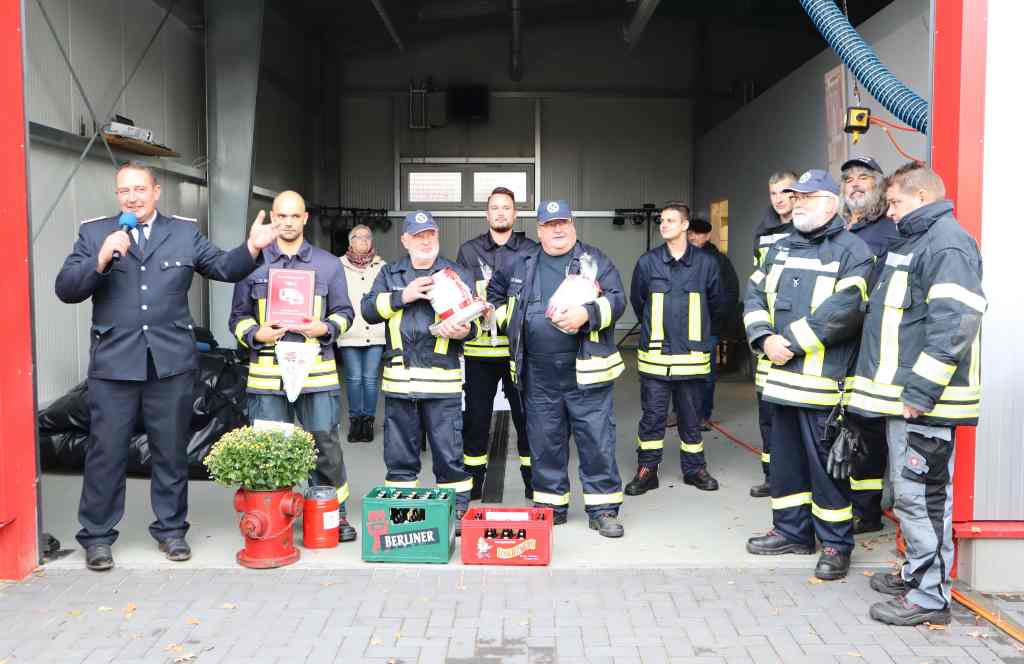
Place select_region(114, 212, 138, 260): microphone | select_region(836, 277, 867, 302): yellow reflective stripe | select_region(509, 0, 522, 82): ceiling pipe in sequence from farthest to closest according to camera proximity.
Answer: select_region(509, 0, 522, 82): ceiling pipe
select_region(114, 212, 138, 260): microphone
select_region(836, 277, 867, 302): yellow reflective stripe

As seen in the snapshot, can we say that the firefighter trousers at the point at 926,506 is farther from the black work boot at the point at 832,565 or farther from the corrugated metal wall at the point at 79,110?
the corrugated metal wall at the point at 79,110

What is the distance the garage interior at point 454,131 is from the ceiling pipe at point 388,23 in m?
0.09

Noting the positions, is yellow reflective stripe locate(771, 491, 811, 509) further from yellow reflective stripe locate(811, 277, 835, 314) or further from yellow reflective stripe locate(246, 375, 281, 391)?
yellow reflective stripe locate(246, 375, 281, 391)

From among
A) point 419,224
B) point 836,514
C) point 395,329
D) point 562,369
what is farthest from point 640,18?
point 836,514

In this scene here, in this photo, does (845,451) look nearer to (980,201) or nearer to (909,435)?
(909,435)

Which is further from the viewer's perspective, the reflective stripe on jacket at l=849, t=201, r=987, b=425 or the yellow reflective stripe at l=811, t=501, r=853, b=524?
the yellow reflective stripe at l=811, t=501, r=853, b=524

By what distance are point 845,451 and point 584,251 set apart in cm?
187

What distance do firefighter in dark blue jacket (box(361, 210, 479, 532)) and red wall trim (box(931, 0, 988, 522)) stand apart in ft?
8.45

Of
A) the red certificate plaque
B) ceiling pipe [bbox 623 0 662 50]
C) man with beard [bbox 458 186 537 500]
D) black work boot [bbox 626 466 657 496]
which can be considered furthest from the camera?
ceiling pipe [bbox 623 0 662 50]

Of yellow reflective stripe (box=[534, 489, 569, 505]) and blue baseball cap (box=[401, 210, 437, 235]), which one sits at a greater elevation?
blue baseball cap (box=[401, 210, 437, 235])

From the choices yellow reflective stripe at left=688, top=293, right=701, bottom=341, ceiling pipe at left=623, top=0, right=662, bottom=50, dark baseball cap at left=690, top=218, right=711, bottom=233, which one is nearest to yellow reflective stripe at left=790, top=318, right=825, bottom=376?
yellow reflective stripe at left=688, top=293, right=701, bottom=341

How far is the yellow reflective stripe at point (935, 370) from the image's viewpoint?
3676 millimetres

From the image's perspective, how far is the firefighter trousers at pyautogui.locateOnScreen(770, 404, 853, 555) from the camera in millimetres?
4471

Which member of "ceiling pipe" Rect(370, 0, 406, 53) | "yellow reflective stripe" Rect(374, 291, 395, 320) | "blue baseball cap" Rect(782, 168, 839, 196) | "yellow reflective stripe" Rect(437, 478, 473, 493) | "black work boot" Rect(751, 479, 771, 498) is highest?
"ceiling pipe" Rect(370, 0, 406, 53)
